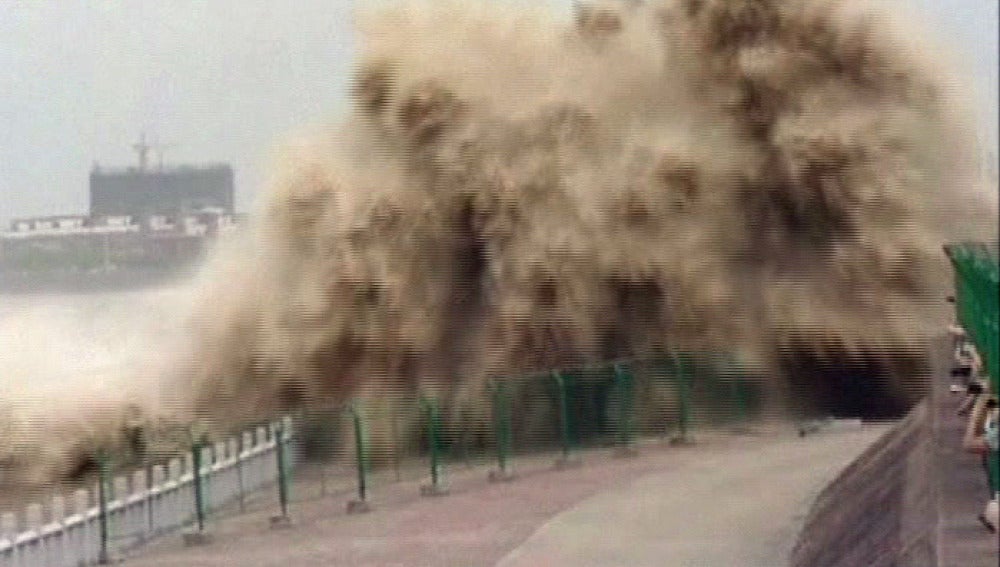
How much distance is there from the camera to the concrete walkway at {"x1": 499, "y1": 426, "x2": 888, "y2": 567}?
12.4 m

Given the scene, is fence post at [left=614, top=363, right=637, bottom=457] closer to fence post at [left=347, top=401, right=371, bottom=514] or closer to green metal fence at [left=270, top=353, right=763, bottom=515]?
green metal fence at [left=270, top=353, right=763, bottom=515]

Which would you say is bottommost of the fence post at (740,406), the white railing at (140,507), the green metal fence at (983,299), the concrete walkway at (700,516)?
the concrete walkway at (700,516)

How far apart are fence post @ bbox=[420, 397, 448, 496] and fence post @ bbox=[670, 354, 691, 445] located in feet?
9.38

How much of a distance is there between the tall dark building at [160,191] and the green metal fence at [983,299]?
17.0 metres

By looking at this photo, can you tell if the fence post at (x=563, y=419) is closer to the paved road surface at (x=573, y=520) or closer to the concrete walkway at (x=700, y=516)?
the paved road surface at (x=573, y=520)

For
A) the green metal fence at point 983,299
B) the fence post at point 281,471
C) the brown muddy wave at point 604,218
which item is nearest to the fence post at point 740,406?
the brown muddy wave at point 604,218

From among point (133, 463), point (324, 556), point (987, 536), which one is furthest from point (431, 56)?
point (987, 536)

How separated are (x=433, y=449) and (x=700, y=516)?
4.27m

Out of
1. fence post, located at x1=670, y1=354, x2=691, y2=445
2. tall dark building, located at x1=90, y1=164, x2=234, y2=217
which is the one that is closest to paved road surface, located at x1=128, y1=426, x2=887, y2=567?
Answer: fence post, located at x1=670, y1=354, x2=691, y2=445

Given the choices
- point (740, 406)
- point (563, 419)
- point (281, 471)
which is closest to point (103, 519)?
point (281, 471)

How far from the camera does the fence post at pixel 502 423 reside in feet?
61.3

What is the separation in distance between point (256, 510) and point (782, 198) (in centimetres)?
857

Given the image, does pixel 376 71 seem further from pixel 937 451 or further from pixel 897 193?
pixel 937 451

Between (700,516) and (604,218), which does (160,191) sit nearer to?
(604,218)
